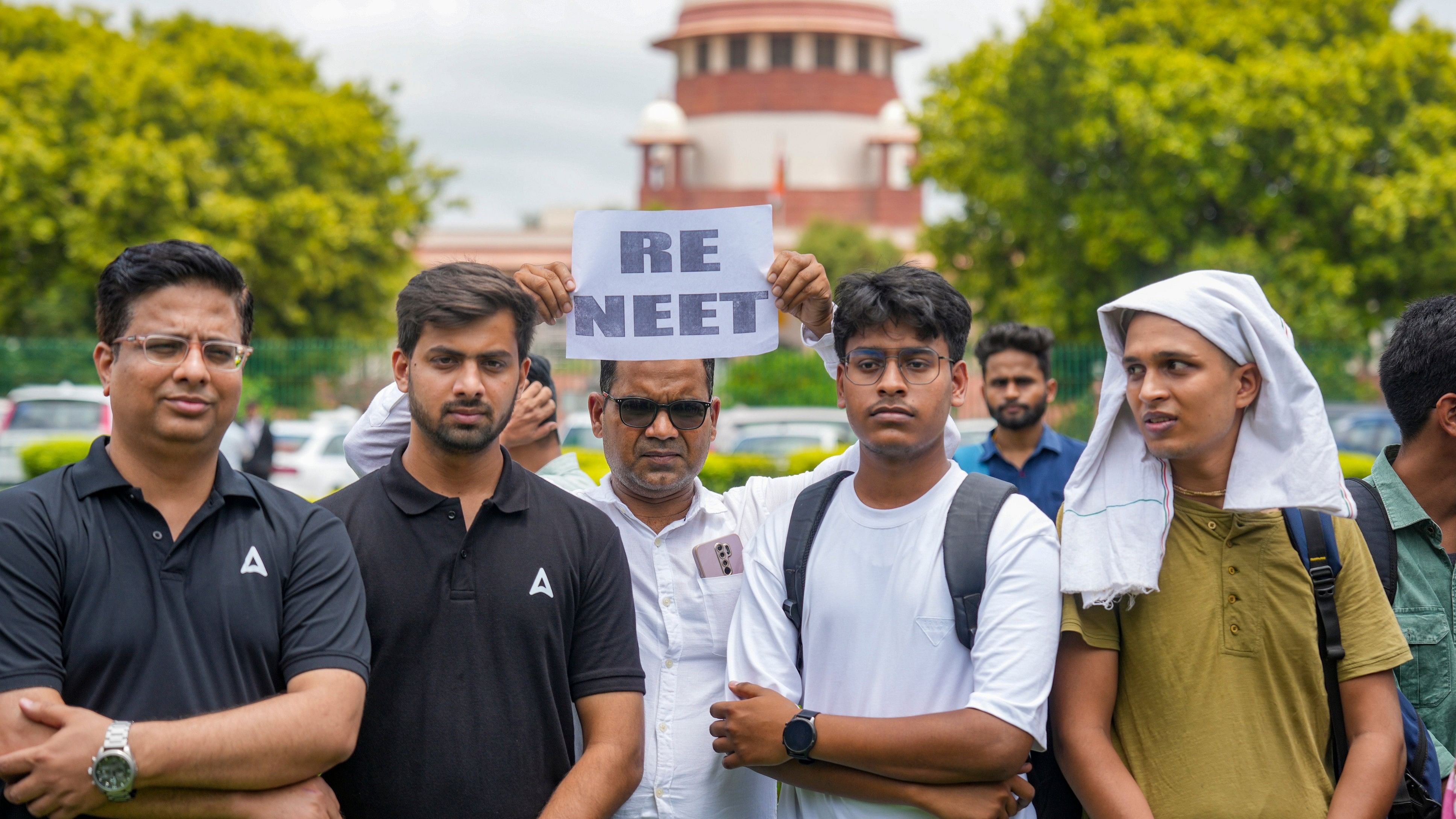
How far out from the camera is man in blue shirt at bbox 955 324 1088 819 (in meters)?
6.28

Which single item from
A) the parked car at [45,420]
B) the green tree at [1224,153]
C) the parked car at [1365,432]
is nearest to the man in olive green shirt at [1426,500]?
the parked car at [1365,432]

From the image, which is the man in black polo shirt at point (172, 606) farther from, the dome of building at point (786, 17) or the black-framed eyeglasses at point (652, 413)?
the dome of building at point (786, 17)

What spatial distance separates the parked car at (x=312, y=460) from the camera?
15648 mm

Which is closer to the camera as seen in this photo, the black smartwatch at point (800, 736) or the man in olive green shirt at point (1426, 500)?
the black smartwatch at point (800, 736)

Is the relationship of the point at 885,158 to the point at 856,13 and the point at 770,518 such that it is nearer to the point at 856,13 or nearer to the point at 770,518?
the point at 856,13

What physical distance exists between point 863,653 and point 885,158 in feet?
156

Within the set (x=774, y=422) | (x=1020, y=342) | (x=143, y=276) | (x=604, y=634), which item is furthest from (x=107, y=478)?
(x=774, y=422)

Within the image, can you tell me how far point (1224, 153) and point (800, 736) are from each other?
19.8 m

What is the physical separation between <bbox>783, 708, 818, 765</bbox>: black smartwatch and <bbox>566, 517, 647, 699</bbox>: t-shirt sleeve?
0.37 meters

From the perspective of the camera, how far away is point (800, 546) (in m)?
3.11

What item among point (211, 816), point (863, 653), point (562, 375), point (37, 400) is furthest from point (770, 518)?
point (562, 375)

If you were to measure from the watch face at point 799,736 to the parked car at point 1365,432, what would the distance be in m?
12.7

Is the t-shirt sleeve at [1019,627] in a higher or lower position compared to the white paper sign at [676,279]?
lower

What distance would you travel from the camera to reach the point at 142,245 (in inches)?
112
